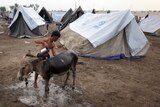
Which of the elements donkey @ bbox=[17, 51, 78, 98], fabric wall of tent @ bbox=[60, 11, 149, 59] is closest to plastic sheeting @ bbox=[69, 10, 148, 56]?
fabric wall of tent @ bbox=[60, 11, 149, 59]

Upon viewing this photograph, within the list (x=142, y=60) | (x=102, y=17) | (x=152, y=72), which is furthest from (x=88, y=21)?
(x=152, y=72)

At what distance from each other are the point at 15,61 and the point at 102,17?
5.05 metres

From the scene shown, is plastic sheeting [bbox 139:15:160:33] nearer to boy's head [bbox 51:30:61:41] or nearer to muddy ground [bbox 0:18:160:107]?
muddy ground [bbox 0:18:160:107]

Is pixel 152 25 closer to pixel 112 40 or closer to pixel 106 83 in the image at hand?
pixel 112 40

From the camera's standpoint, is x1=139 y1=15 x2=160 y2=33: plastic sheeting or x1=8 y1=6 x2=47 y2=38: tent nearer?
x1=8 y1=6 x2=47 y2=38: tent

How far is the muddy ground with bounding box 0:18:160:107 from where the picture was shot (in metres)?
6.02

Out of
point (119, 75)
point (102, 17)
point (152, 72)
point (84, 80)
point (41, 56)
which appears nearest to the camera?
point (41, 56)

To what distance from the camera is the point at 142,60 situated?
36.2ft

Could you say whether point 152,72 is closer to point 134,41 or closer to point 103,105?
point 134,41

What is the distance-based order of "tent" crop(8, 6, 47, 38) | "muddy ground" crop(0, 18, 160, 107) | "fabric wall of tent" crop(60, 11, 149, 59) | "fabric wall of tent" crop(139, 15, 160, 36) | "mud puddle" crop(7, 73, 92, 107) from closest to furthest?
"mud puddle" crop(7, 73, 92, 107) < "muddy ground" crop(0, 18, 160, 107) < "fabric wall of tent" crop(60, 11, 149, 59) < "tent" crop(8, 6, 47, 38) < "fabric wall of tent" crop(139, 15, 160, 36)

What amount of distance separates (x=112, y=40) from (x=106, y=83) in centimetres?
365

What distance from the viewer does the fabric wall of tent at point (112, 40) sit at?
34.6 feet

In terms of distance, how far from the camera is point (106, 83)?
7418 millimetres

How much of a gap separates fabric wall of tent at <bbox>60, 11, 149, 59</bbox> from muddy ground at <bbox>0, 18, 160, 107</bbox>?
0.45 metres
